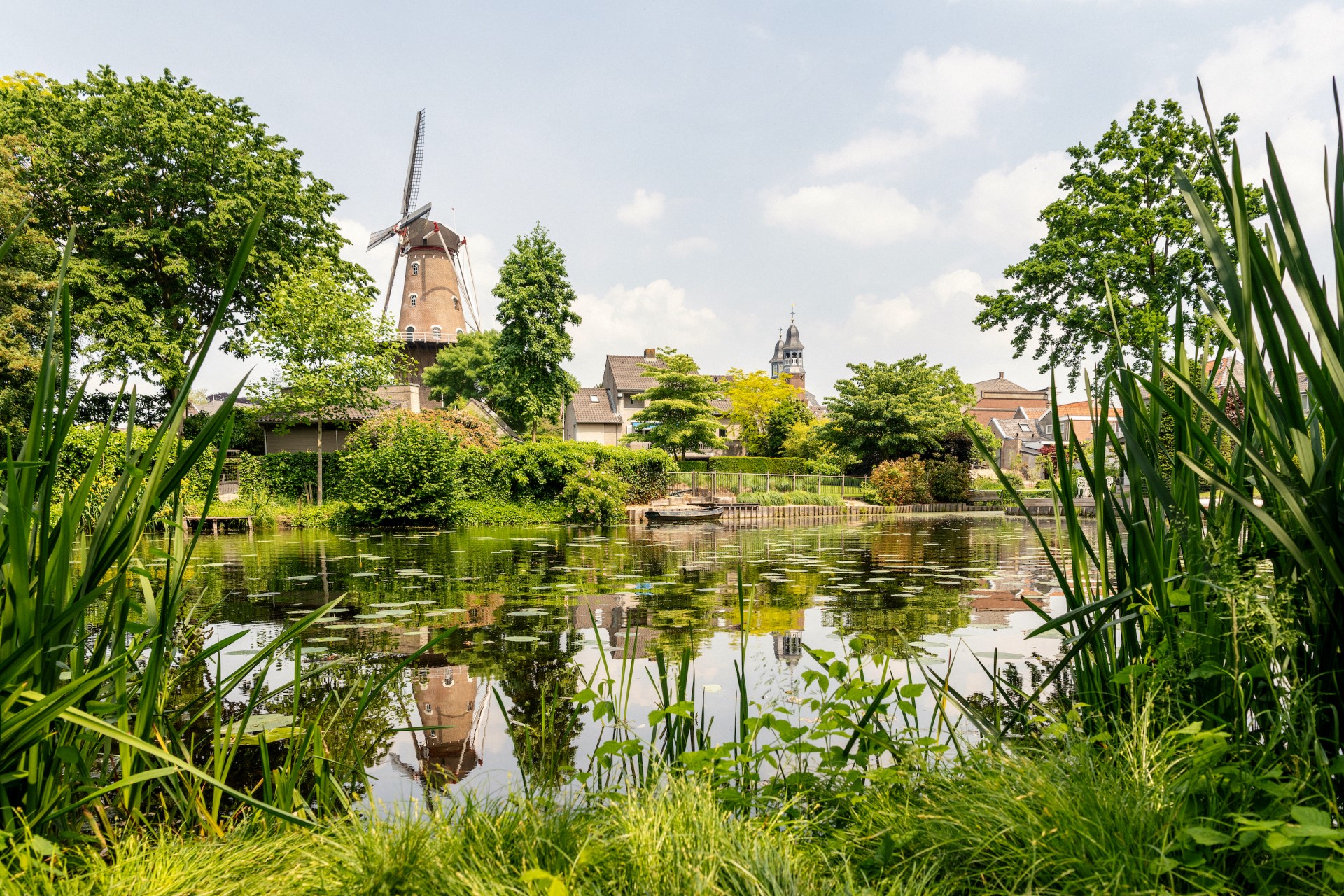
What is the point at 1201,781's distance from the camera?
1279 millimetres

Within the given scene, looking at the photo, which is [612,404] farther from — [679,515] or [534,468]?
[679,515]

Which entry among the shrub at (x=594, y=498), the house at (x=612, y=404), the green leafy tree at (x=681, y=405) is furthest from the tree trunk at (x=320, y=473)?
the house at (x=612, y=404)

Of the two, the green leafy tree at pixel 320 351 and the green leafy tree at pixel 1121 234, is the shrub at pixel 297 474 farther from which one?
→ the green leafy tree at pixel 1121 234

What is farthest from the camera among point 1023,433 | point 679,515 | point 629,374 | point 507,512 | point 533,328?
point 1023,433

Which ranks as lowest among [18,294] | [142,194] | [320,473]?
[320,473]

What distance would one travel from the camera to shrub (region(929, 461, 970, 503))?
27.3 metres

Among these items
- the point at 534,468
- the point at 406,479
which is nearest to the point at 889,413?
the point at 534,468

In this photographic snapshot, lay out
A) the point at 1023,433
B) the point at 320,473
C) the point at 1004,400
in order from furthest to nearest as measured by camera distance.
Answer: the point at 1004,400
the point at 1023,433
the point at 320,473

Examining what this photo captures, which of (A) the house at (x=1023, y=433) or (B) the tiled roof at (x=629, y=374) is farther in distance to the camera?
(B) the tiled roof at (x=629, y=374)

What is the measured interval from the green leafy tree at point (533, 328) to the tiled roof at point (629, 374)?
23.5 metres

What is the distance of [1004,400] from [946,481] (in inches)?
1556

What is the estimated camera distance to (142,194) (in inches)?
746

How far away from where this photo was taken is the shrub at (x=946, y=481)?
89.5 ft

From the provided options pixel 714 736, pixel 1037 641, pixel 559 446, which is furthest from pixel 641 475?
pixel 714 736
